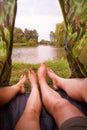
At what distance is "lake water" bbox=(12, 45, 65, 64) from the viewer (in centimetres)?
167

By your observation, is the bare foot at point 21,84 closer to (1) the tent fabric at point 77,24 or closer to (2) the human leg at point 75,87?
(2) the human leg at point 75,87

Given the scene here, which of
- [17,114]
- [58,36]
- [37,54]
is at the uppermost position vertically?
[58,36]

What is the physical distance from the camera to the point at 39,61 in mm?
1633

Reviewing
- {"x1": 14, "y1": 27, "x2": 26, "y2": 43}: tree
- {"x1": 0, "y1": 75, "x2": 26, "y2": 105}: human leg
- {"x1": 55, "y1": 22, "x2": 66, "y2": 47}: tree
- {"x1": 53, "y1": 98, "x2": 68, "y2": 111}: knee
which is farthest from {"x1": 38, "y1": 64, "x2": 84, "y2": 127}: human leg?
{"x1": 14, "y1": 27, "x2": 26, "y2": 43}: tree

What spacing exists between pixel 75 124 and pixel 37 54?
3.57 ft

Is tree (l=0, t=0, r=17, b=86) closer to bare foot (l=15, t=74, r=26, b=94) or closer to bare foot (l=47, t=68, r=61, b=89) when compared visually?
bare foot (l=15, t=74, r=26, b=94)

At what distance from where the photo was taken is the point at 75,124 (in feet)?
2.31

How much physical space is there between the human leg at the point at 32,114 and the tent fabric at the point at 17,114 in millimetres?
24

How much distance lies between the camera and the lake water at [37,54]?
1.67 metres

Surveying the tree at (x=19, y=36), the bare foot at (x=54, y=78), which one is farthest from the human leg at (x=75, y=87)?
the tree at (x=19, y=36)

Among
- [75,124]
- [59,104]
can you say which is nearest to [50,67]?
[59,104]

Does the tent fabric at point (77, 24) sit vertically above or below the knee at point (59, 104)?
above

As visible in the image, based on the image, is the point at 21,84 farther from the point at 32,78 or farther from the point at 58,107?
the point at 58,107

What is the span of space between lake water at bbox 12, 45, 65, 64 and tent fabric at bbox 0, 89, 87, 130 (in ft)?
2.00
